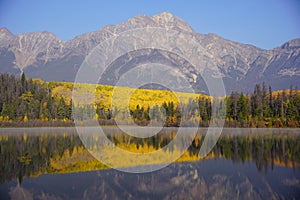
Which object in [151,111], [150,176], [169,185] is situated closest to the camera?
[169,185]

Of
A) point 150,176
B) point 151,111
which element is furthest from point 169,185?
point 151,111

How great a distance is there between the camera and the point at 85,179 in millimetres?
16719

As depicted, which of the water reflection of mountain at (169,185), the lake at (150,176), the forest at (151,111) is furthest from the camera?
the forest at (151,111)

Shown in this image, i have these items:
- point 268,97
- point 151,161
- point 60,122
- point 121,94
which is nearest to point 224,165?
point 151,161

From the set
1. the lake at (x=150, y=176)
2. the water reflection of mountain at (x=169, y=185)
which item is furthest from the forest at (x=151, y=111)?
the water reflection of mountain at (x=169, y=185)

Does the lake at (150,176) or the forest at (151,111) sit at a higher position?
the forest at (151,111)

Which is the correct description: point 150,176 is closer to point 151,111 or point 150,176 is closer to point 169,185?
point 169,185

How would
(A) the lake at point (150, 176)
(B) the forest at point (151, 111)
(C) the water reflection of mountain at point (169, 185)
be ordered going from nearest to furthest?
(C) the water reflection of mountain at point (169, 185) < (A) the lake at point (150, 176) < (B) the forest at point (151, 111)

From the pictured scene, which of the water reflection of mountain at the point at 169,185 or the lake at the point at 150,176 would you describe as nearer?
the water reflection of mountain at the point at 169,185

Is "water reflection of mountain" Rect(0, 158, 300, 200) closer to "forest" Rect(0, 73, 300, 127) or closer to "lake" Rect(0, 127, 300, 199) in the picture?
"lake" Rect(0, 127, 300, 199)

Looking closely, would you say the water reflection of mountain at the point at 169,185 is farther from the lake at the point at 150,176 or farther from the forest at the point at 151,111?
the forest at the point at 151,111

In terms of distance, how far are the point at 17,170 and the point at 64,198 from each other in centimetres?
606

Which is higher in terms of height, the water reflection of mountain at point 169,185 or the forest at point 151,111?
the forest at point 151,111

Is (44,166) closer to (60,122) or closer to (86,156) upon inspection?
(86,156)
